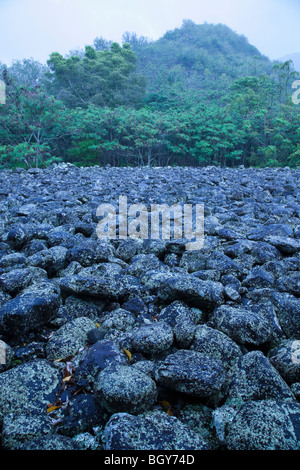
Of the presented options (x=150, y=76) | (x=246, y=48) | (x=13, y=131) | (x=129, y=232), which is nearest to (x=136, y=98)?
(x=13, y=131)

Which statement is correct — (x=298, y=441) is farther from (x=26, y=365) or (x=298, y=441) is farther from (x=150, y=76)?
(x=150, y=76)

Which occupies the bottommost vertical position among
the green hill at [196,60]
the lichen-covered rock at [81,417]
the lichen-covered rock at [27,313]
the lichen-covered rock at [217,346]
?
the lichen-covered rock at [81,417]

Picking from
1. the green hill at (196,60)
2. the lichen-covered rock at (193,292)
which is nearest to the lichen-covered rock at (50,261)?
the lichen-covered rock at (193,292)

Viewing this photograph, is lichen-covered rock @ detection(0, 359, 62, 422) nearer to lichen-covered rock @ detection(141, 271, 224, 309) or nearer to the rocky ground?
the rocky ground

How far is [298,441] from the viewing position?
104 cm

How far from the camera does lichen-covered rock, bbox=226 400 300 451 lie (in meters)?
1.04

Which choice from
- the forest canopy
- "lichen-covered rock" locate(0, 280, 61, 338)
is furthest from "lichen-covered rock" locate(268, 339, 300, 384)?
the forest canopy

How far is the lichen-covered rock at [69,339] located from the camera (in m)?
1.58

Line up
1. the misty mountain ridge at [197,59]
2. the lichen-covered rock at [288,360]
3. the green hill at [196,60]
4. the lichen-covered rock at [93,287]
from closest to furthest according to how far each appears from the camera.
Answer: the lichen-covered rock at [288,360] → the lichen-covered rock at [93,287] → the green hill at [196,60] → the misty mountain ridge at [197,59]

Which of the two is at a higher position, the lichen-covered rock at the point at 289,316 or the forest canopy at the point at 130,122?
the forest canopy at the point at 130,122

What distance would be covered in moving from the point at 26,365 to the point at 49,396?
0.19 metres

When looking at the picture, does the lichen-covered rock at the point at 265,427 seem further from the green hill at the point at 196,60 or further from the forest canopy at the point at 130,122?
the green hill at the point at 196,60

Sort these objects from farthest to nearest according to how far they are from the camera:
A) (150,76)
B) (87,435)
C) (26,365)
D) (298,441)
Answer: (150,76)
(26,365)
(87,435)
(298,441)

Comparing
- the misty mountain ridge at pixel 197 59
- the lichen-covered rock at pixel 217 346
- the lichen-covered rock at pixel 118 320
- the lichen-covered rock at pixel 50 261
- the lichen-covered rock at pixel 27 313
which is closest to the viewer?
the lichen-covered rock at pixel 217 346
